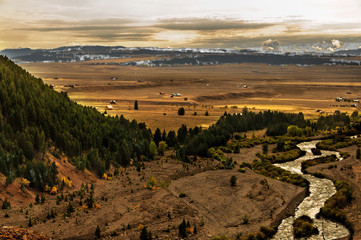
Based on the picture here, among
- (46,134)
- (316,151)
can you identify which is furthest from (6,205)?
(316,151)

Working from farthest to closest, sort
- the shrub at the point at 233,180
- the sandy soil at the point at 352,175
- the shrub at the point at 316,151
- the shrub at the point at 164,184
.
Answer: the shrub at the point at 316,151, the shrub at the point at 233,180, the shrub at the point at 164,184, the sandy soil at the point at 352,175

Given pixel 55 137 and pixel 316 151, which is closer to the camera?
pixel 55 137

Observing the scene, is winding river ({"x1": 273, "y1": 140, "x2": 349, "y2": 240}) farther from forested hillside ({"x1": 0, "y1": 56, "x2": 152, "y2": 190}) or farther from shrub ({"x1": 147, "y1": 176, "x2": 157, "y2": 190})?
forested hillside ({"x1": 0, "y1": 56, "x2": 152, "y2": 190})

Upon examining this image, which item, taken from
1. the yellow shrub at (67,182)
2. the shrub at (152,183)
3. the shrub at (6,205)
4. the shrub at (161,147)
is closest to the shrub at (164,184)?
the shrub at (152,183)

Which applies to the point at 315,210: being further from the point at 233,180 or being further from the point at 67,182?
the point at 67,182

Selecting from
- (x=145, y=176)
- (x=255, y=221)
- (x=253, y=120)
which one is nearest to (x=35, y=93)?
(x=145, y=176)

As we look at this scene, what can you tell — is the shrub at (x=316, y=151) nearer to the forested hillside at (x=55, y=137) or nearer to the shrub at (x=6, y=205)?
the forested hillside at (x=55, y=137)

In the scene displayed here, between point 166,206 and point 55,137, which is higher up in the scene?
point 55,137

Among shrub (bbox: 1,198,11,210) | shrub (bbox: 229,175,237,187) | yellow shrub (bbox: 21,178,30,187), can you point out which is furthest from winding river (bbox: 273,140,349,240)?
yellow shrub (bbox: 21,178,30,187)
